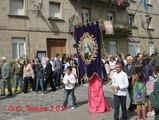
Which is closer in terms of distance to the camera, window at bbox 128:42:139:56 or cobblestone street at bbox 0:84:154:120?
cobblestone street at bbox 0:84:154:120

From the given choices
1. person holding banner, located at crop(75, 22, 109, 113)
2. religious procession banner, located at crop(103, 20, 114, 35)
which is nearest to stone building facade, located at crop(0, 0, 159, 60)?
religious procession banner, located at crop(103, 20, 114, 35)

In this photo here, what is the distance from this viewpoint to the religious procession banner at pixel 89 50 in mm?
6430

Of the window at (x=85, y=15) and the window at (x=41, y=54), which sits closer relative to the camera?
the window at (x=41, y=54)

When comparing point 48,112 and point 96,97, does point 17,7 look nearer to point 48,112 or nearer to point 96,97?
point 48,112

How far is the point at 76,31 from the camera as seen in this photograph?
7281mm

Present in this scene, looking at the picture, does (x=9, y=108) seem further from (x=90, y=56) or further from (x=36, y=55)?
(x=36, y=55)

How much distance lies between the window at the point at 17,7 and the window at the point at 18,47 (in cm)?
207

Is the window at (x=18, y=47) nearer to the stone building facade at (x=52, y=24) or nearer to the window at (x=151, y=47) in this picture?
the stone building facade at (x=52, y=24)

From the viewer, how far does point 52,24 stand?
16078 millimetres

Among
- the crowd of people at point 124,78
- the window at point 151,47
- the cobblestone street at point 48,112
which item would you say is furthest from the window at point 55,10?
the window at point 151,47

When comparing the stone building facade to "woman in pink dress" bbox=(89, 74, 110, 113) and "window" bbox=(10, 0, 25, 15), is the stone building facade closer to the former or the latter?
"window" bbox=(10, 0, 25, 15)

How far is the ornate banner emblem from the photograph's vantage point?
6.49m

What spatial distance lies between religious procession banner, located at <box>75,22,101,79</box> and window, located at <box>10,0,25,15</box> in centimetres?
925

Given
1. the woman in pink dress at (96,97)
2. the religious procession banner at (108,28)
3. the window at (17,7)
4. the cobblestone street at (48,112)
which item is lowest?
the cobblestone street at (48,112)
